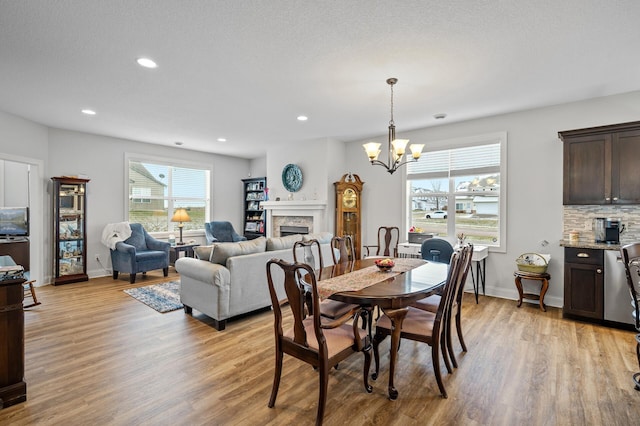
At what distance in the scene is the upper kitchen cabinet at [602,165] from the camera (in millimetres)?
3480

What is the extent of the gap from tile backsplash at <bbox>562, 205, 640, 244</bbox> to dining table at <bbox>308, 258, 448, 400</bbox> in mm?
2213

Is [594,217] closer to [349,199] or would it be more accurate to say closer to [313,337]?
[349,199]

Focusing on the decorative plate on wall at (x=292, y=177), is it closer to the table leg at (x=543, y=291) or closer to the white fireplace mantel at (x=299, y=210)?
the white fireplace mantel at (x=299, y=210)

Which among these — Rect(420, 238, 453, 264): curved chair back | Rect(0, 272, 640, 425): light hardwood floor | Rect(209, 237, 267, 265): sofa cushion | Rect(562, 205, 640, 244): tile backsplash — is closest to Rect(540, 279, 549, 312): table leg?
Rect(0, 272, 640, 425): light hardwood floor

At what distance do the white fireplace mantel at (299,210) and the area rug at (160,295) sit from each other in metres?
2.40

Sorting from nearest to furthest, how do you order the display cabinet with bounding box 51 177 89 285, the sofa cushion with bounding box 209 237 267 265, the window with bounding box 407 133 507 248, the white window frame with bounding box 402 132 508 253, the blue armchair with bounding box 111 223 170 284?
the sofa cushion with bounding box 209 237 267 265 < the white window frame with bounding box 402 132 508 253 < the window with bounding box 407 133 507 248 < the display cabinet with bounding box 51 177 89 285 < the blue armchair with bounding box 111 223 170 284

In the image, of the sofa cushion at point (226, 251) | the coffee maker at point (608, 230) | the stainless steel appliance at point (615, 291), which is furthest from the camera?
the coffee maker at point (608, 230)

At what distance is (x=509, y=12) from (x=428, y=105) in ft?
6.41

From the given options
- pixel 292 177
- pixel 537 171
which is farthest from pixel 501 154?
pixel 292 177

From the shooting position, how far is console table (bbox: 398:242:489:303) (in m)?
4.37

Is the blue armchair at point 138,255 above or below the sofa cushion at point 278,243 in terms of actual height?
below

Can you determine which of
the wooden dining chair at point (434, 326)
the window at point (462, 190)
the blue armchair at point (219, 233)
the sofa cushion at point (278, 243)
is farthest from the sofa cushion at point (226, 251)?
the blue armchair at point (219, 233)

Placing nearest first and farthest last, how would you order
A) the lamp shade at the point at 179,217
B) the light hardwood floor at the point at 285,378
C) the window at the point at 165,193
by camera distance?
1. the light hardwood floor at the point at 285,378
2. the lamp shade at the point at 179,217
3. the window at the point at 165,193

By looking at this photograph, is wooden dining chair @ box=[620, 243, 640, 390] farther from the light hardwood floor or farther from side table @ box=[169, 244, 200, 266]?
side table @ box=[169, 244, 200, 266]
